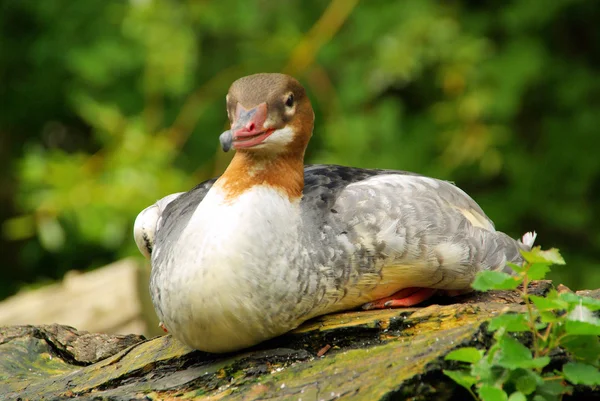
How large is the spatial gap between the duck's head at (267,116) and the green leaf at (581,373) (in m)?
1.35

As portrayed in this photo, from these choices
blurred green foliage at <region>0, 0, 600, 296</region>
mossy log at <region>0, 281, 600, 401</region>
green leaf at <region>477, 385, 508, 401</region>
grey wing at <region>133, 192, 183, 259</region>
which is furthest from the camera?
blurred green foliage at <region>0, 0, 600, 296</region>

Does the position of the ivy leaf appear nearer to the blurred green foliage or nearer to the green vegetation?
the green vegetation

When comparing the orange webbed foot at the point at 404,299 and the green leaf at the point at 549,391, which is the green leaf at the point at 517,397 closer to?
the green leaf at the point at 549,391

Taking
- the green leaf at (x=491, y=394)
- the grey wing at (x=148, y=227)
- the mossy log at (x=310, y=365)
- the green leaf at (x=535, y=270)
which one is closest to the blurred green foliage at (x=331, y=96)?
the grey wing at (x=148, y=227)

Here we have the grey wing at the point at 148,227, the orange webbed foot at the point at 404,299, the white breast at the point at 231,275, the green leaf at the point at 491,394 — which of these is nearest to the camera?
the green leaf at the point at 491,394

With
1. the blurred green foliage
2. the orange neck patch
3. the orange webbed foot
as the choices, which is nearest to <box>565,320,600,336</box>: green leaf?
the orange webbed foot

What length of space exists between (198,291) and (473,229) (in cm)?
116

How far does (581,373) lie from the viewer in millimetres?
2473

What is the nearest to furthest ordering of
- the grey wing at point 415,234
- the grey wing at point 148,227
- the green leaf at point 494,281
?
the green leaf at point 494,281
the grey wing at point 415,234
the grey wing at point 148,227

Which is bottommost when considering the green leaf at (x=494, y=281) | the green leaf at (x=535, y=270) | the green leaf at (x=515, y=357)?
the green leaf at (x=515, y=357)

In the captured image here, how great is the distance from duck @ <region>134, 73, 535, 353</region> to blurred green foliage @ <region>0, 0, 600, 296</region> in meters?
2.89

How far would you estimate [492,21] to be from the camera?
721 cm

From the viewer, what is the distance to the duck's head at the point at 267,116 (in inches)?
127

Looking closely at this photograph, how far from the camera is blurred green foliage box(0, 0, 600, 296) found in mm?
6430
